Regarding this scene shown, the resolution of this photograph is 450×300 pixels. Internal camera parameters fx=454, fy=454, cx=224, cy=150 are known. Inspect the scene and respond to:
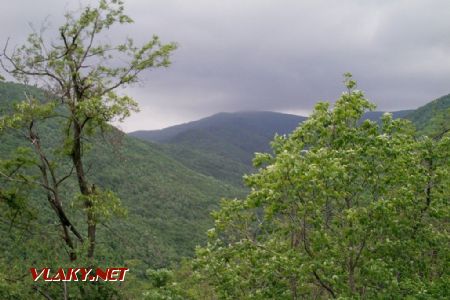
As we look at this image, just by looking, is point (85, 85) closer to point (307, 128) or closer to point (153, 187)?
point (307, 128)

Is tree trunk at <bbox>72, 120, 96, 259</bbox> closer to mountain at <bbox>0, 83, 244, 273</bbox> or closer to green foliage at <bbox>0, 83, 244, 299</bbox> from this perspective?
green foliage at <bbox>0, 83, 244, 299</bbox>

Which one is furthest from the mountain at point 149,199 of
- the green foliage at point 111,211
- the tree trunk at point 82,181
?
the tree trunk at point 82,181

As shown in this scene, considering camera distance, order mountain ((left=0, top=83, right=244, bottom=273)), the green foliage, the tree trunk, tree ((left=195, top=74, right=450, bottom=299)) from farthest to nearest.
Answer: mountain ((left=0, top=83, right=244, bottom=273)) → the green foliage → the tree trunk → tree ((left=195, top=74, right=450, bottom=299))

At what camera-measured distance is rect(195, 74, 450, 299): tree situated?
514 inches

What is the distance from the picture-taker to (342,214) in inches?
558

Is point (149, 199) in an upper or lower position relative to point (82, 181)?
lower

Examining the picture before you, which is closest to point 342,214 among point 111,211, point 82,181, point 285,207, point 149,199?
point 285,207

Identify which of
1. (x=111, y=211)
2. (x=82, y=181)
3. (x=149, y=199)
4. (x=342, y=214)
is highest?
(x=82, y=181)

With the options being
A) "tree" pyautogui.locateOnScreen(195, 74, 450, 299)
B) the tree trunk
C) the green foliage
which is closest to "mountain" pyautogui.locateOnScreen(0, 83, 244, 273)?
the green foliage

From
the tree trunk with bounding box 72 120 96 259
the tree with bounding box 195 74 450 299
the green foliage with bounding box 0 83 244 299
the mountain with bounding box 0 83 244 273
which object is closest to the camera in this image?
the tree with bounding box 195 74 450 299

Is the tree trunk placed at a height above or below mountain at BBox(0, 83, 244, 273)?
above

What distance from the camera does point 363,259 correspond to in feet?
47.7

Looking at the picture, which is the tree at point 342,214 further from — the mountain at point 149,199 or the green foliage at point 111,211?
the mountain at point 149,199

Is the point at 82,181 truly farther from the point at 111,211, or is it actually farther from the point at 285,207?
the point at 285,207
